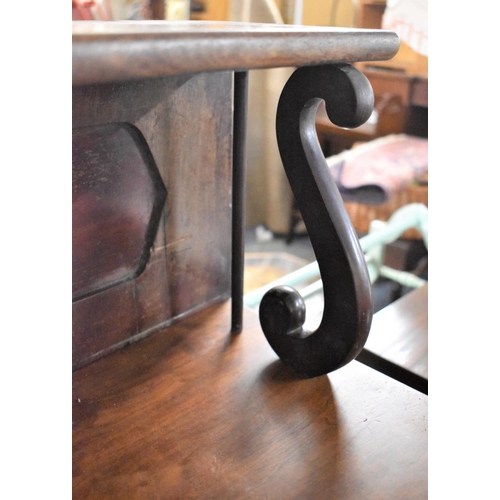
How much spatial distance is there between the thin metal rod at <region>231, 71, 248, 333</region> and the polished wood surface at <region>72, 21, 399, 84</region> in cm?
19

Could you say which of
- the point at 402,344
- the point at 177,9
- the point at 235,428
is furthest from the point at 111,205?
the point at 177,9

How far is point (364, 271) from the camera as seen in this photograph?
24.5 inches

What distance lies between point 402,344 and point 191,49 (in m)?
0.65

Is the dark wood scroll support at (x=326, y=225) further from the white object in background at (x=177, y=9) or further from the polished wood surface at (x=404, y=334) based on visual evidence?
the white object in background at (x=177, y=9)

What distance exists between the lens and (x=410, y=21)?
123 inches

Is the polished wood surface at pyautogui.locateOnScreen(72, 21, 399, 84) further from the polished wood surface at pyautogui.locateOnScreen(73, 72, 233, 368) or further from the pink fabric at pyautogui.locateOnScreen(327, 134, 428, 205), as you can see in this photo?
the pink fabric at pyautogui.locateOnScreen(327, 134, 428, 205)

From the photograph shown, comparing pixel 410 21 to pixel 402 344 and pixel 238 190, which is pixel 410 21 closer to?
pixel 402 344

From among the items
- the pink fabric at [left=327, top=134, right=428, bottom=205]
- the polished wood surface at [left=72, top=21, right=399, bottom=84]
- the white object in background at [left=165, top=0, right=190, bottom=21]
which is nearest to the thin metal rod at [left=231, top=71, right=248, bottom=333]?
the polished wood surface at [left=72, top=21, right=399, bottom=84]

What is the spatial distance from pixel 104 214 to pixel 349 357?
Answer: 1.02ft

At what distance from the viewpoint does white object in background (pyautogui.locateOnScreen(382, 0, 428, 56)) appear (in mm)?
3059

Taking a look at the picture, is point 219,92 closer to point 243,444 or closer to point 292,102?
point 292,102
